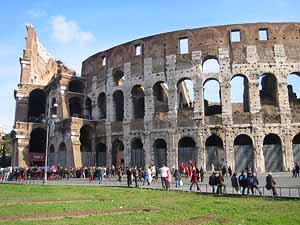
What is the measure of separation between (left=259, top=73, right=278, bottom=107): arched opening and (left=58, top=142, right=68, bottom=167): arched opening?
18.0 meters

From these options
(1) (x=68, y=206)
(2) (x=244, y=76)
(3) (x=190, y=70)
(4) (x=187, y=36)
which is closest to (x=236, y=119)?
(2) (x=244, y=76)

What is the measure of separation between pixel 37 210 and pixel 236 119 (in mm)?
20420

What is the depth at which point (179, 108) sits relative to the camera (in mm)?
30406

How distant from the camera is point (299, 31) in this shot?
28.5 metres

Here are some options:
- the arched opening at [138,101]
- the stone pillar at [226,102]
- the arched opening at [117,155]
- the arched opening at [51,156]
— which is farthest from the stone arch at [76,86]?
the stone pillar at [226,102]

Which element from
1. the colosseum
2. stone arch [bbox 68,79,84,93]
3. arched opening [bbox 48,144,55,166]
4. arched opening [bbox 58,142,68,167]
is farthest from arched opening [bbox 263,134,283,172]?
arched opening [bbox 48,144,55,166]

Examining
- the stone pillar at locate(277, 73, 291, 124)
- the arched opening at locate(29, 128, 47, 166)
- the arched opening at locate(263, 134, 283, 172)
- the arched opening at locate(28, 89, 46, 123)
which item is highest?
the arched opening at locate(28, 89, 46, 123)

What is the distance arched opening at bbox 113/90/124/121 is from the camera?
33094 millimetres

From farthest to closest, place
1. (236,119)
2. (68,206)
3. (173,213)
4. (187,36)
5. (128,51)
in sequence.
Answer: (128,51)
(187,36)
(236,119)
(68,206)
(173,213)

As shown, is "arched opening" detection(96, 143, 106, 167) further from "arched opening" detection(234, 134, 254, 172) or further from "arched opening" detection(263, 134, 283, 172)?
"arched opening" detection(263, 134, 283, 172)

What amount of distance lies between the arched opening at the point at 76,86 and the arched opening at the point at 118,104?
4.82m

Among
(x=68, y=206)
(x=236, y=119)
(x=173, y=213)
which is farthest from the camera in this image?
(x=236, y=119)

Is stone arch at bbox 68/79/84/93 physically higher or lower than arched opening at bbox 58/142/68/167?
higher

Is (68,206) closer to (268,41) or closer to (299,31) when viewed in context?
(268,41)
